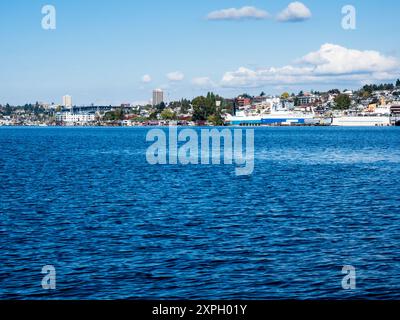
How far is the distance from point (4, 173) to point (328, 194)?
38.2m

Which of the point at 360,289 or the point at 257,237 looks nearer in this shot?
the point at 360,289

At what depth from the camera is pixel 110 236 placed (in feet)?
99.9

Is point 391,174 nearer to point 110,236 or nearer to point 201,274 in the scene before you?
point 110,236

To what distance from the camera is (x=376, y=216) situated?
120 feet

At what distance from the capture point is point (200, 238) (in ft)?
97.5

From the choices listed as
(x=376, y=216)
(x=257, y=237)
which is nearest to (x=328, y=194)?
(x=376, y=216)

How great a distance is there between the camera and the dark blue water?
21.8m

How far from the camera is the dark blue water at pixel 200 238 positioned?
71.7 feet
